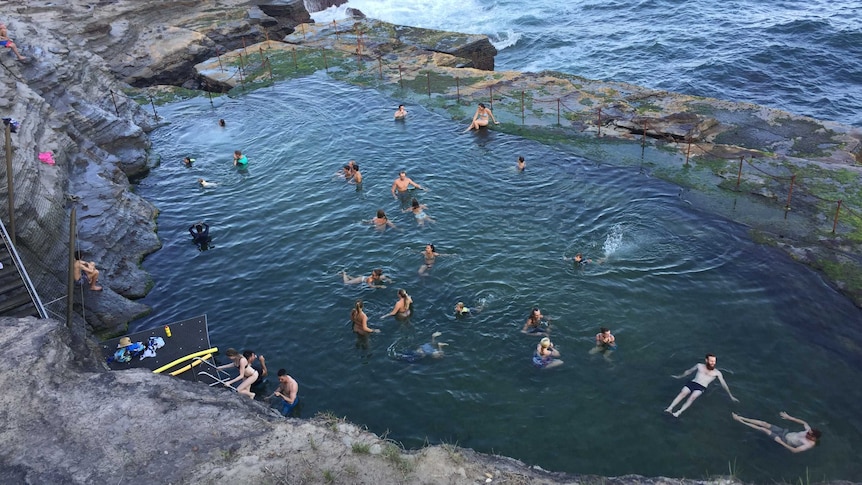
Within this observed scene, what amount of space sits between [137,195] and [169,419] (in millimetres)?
16128

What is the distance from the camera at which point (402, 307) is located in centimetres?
1598

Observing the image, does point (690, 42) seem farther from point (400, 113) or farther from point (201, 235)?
point (201, 235)

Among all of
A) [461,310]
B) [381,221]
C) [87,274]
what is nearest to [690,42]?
[381,221]

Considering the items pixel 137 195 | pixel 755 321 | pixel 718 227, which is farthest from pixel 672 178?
pixel 137 195


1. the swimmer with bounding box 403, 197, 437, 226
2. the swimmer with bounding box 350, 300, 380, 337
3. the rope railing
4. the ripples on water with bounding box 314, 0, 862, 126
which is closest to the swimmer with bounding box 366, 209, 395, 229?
the swimmer with bounding box 403, 197, 437, 226

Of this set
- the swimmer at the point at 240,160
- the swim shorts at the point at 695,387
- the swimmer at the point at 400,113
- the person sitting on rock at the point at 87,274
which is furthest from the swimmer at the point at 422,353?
the swimmer at the point at 400,113

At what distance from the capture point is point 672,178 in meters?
21.1

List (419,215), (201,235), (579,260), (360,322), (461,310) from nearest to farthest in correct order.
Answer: (360,322) < (461,310) < (579,260) < (201,235) < (419,215)

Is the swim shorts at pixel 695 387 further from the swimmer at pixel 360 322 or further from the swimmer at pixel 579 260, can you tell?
the swimmer at pixel 360 322

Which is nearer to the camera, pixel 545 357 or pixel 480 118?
pixel 545 357

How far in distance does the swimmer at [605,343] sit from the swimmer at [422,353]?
3.85 metres

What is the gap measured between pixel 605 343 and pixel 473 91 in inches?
756

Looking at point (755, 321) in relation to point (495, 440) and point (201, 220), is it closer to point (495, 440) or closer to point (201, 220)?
point (495, 440)

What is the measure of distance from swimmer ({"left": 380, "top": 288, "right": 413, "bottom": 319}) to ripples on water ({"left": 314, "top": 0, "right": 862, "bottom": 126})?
2729 cm
